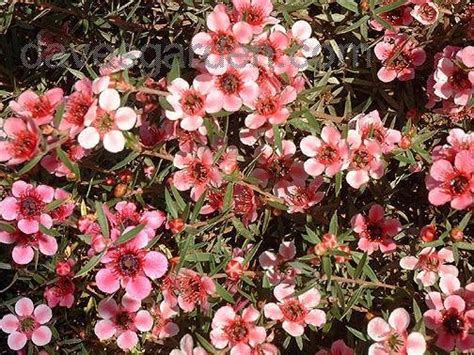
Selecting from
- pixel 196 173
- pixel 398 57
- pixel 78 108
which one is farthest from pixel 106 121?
pixel 398 57

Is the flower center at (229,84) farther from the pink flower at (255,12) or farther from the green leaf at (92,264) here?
the green leaf at (92,264)

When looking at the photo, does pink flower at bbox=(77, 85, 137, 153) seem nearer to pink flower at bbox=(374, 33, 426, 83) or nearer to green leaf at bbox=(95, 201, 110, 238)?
green leaf at bbox=(95, 201, 110, 238)

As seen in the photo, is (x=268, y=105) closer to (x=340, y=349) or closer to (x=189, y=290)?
(x=189, y=290)

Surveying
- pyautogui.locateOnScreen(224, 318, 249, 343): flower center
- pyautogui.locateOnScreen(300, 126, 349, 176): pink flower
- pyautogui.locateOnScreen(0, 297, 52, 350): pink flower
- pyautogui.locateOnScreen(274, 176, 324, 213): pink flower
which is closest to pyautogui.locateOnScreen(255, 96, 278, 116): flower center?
pyautogui.locateOnScreen(300, 126, 349, 176): pink flower

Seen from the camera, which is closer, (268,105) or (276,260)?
(268,105)

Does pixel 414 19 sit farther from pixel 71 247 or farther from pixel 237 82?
pixel 71 247
